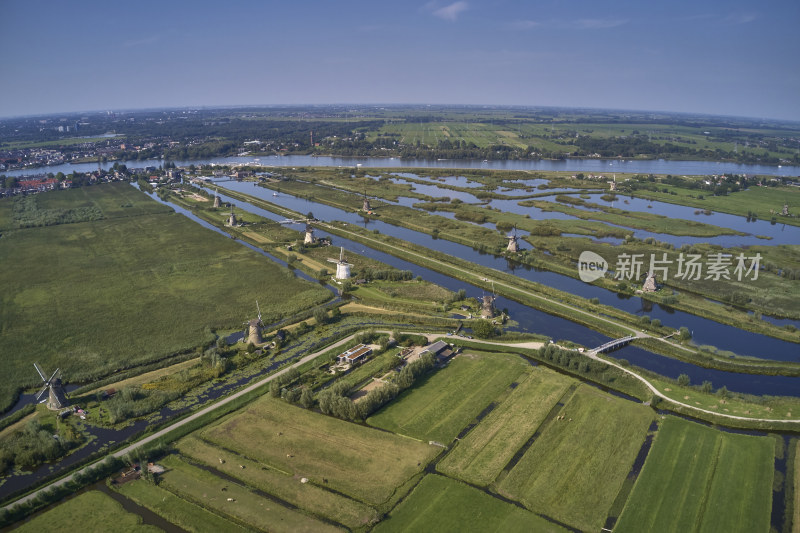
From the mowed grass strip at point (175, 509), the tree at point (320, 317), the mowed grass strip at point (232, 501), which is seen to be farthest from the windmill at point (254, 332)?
the mowed grass strip at point (175, 509)

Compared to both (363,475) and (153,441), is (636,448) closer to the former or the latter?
(363,475)

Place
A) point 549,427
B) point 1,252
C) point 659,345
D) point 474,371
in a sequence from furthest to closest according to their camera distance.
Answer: point 1,252, point 659,345, point 474,371, point 549,427

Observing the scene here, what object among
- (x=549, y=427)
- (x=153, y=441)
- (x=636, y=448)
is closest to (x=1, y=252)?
(x=153, y=441)

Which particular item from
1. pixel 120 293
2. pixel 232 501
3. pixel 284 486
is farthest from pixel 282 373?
pixel 120 293

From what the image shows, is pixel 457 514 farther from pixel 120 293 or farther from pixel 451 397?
pixel 120 293

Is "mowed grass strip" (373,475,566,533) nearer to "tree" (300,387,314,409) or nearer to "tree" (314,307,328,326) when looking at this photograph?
"tree" (300,387,314,409)
